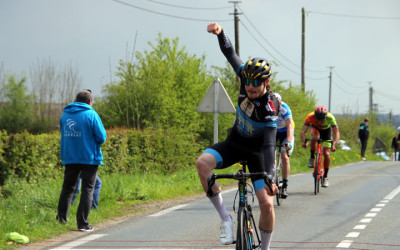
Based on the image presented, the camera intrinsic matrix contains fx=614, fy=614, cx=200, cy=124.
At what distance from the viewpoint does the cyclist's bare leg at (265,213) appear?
530 cm

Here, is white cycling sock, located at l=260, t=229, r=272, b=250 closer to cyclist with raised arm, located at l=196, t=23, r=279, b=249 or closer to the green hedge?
cyclist with raised arm, located at l=196, t=23, r=279, b=249

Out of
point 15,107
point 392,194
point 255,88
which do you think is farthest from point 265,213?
point 15,107

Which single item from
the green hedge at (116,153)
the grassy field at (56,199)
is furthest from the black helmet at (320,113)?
the green hedge at (116,153)

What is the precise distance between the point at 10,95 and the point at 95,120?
46371 millimetres

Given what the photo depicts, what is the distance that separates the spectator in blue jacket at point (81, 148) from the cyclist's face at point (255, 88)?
145 inches

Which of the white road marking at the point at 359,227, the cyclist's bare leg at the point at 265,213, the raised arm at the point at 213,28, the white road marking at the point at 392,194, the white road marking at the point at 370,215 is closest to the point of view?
the cyclist's bare leg at the point at 265,213

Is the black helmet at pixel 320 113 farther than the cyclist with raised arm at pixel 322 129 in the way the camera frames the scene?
No

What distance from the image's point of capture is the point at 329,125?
13.1 m

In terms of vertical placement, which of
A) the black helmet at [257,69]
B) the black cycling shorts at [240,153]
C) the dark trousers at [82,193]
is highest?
the black helmet at [257,69]

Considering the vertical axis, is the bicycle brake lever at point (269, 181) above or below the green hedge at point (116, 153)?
above

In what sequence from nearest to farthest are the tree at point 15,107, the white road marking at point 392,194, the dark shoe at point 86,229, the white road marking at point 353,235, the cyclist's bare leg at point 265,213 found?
the cyclist's bare leg at point 265,213
the white road marking at point 353,235
the dark shoe at point 86,229
the white road marking at point 392,194
the tree at point 15,107

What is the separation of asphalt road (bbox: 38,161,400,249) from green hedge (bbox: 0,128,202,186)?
3.02 m

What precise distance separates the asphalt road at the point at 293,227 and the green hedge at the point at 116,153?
3023 millimetres

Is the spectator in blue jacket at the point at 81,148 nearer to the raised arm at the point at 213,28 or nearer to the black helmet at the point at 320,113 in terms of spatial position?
the raised arm at the point at 213,28
